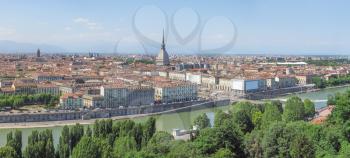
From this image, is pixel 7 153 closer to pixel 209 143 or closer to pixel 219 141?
pixel 209 143

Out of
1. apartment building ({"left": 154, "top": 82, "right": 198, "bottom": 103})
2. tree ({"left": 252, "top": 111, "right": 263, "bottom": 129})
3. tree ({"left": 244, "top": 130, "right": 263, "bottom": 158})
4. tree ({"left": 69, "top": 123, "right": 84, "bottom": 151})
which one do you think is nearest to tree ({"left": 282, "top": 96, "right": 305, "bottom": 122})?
tree ({"left": 252, "top": 111, "right": 263, "bottom": 129})

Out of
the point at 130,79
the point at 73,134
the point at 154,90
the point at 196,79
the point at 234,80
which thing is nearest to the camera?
the point at 73,134

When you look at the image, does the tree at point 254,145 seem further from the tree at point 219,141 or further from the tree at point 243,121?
the tree at point 243,121

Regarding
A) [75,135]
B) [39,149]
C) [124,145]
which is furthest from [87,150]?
[75,135]

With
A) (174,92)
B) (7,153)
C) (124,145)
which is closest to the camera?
(7,153)

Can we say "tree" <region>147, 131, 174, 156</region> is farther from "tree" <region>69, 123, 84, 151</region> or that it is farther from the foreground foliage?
"tree" <region>69, 123, 84, 151</region>

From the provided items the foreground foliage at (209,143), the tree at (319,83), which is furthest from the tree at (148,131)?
the tree at (319,83)

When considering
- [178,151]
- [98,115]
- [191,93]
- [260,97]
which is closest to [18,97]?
[98,115]

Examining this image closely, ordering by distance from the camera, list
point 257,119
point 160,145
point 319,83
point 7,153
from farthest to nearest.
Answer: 1. point 319,83
2. point 257,119
3. point 7,153
4. point 160,145

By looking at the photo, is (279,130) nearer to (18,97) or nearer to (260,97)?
(18,97)
